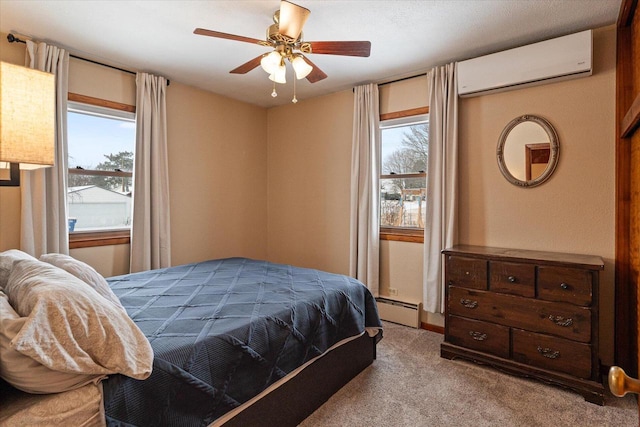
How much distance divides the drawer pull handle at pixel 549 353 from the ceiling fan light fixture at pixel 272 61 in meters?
2.72

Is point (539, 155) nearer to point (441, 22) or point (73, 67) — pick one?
point (441, 22)

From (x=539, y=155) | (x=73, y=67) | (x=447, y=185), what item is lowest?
(x=447, y=185)

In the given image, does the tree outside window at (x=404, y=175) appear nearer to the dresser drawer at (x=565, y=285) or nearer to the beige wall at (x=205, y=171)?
the dresser drawer at (x=565, y=285)

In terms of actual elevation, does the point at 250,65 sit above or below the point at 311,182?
above

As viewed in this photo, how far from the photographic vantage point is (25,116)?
114 cm

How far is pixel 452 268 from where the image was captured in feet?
9.32

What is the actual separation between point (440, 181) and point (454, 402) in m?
1.91

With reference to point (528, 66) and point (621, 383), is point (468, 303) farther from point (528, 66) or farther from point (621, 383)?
point (621, 383)

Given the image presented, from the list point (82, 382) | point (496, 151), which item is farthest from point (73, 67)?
point (496, 151)

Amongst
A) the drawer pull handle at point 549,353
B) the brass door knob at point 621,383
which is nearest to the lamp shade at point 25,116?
Answer: the brass door knob at point 621,383

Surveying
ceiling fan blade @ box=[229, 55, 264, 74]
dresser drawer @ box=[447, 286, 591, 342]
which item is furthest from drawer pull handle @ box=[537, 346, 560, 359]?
ceiling fan blade @ box=[229, 55, 264, 74]

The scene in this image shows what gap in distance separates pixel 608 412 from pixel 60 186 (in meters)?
4.36

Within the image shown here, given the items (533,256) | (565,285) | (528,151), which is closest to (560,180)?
(528,151)

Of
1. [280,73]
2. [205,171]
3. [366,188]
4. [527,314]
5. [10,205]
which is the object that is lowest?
[527,314]
